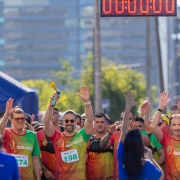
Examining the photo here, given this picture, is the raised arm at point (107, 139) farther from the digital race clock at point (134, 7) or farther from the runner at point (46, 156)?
the digital race clock at point (134, 7)

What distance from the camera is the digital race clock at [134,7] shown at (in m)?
13.7

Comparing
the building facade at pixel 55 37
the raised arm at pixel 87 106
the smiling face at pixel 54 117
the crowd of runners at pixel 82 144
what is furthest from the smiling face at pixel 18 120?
the building facade at pixel 55 37

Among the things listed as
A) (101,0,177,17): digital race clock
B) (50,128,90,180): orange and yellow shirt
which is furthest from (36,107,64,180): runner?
(101,0,177,17): digital race clock

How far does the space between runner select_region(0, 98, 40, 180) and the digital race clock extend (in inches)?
134

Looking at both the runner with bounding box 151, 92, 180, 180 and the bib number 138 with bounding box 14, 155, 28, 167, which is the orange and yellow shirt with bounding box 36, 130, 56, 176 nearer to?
the bib number 138 with bounding box 14, 155, 28, 167

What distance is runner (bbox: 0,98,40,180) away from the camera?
11070 millimetres

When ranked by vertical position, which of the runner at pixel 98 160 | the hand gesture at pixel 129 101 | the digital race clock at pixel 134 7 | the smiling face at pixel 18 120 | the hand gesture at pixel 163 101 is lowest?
the runner at pixel 98 160

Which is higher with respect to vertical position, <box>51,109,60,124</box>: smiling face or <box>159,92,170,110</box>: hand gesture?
<box>159,92,170,110</box>: hand gesture

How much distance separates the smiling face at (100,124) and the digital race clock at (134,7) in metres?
2.93

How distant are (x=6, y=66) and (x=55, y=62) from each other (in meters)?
10.2

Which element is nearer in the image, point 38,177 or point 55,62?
point 38,177

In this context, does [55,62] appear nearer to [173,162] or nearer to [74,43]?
[74,43]

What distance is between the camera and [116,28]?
158 meters

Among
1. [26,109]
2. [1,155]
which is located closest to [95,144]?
[1,155]
